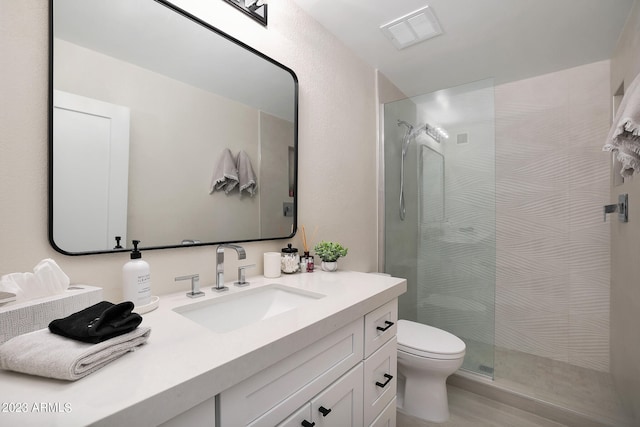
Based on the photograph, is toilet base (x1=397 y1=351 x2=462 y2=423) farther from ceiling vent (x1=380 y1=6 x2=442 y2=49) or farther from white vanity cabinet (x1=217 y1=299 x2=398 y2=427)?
ceiling vent (x1=380 y1=6 x2=442 y2=49)

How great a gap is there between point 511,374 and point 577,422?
0.44 m

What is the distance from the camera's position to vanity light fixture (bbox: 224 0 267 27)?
1.30 m

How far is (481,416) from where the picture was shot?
5.75 ft

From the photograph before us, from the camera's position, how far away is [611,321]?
7.04 ft

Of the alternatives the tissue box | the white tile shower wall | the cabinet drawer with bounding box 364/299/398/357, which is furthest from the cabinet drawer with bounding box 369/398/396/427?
the white tile shower wall

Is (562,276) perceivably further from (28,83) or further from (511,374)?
(28,83)

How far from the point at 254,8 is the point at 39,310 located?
1.38 meters

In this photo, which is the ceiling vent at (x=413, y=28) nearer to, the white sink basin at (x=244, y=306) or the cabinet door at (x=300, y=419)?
the white sink basin at (x=244, y=306)

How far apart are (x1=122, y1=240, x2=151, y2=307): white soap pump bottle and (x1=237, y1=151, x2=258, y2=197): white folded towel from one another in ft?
1.77

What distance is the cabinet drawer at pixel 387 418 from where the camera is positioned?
1.17m

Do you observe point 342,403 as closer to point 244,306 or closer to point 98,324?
point 244,306

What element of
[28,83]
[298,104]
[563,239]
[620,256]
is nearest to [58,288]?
[28,83]

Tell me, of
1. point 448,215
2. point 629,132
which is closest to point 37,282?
point 629,132

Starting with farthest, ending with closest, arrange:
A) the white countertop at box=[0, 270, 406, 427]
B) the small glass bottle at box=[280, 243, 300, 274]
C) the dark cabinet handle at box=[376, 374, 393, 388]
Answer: the small glass bottle at box=[280, 243, 300, 274], the dark cabinet handle at box=[376, 374, 393, 388], the white countertop at box=[0, 270, 406, 427]
